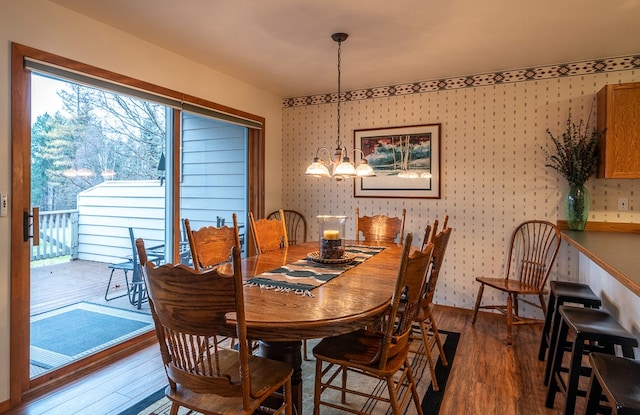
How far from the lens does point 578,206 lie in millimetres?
3188

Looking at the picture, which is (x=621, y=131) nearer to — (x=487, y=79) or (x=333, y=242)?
(x=487, y=79)

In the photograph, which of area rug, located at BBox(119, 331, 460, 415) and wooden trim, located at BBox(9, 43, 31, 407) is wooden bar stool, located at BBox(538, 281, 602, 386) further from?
wooden trim, located at BBox(9, 43, 31, 407)

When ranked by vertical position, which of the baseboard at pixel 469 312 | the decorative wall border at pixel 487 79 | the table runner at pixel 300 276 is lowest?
the baseboard at pixel 469 312

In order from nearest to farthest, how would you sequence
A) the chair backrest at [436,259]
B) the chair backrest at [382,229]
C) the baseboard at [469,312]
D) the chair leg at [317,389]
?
the chair leg at [317,389] → the chair backrest at [436,259] → the chair backrest at [382,229] → the baseboard at [469,312]

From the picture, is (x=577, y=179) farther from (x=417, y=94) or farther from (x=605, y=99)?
(x=417, y=94)

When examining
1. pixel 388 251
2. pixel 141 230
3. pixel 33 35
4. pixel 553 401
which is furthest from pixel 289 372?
pixel 33 35

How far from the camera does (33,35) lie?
223 centimetres

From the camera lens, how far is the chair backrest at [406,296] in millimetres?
1517

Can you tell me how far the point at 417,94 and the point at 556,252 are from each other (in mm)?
2036

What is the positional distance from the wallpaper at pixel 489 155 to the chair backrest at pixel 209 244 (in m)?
2.05

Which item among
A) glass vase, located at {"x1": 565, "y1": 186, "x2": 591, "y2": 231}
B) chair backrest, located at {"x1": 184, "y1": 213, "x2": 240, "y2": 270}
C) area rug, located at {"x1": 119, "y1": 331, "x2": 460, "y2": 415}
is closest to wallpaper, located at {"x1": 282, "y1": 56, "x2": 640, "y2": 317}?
glass vase, located at {"x1": 565, "y1": 186, "x2": 591, "y2": 231}

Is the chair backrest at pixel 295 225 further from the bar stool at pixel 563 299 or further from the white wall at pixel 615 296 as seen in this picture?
the white wall at pixel 615 296

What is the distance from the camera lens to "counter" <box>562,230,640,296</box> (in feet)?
5.01

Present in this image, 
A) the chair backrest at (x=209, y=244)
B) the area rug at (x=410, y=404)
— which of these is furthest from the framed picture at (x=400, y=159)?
the chair backrest at (x=209, y=244)
